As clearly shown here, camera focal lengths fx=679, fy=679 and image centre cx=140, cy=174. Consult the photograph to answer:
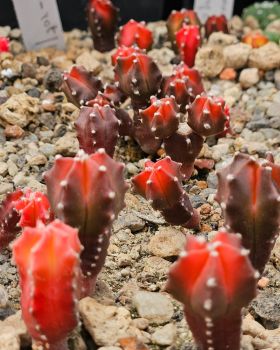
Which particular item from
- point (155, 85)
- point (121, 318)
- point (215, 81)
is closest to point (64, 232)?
point (121, 318)

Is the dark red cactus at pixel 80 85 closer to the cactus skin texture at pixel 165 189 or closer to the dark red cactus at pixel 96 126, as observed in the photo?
the dark red cactus at pixel 96 126

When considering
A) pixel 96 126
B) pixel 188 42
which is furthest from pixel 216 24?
pixel 96 126

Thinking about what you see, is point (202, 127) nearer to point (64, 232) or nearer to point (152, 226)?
point (152, 226)

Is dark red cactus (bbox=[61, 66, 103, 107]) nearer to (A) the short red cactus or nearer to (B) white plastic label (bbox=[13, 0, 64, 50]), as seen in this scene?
(A) the short red cactus

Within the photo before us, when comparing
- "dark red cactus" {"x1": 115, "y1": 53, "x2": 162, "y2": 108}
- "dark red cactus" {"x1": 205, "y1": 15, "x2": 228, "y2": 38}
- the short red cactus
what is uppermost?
"dark red cactus" {"x1": 115, "y1": 53, "x2": 162, "y2": 108}

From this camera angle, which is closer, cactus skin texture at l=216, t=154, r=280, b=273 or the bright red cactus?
cactus skin texture at l=216, t=154, r=280, b=273

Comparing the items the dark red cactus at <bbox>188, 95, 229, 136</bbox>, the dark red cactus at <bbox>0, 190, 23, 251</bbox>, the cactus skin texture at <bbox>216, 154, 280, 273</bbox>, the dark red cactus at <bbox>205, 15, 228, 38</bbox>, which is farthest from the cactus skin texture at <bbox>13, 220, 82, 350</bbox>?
the dark red cactus at <bbox>205, 15, 228, 38</bbox>
